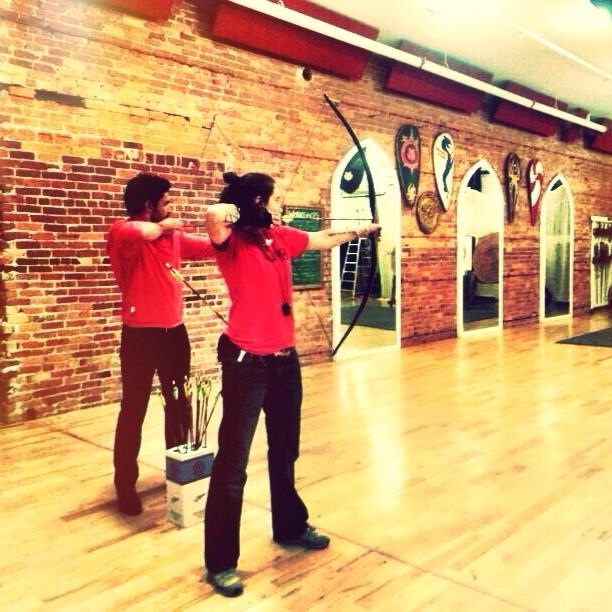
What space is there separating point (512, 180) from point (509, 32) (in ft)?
9.05

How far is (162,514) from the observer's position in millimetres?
2732

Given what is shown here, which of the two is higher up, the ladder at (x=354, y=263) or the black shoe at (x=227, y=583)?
the ladder at (x=354, y=263)

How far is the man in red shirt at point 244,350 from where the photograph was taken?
2.05 m

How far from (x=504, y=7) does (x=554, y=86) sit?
11.1 feet

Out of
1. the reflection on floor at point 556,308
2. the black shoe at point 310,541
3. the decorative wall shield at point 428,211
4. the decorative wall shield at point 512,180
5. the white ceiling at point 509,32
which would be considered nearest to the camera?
the black shoe at point 310,541

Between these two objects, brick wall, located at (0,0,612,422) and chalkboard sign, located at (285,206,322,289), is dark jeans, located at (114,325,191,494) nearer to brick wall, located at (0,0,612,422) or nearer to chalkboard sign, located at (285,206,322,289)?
brick wall, located at (0,0,612,422)

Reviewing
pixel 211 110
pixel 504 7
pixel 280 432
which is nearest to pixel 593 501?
pixel 280 432

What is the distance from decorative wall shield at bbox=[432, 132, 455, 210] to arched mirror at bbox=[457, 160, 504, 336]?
0.93m

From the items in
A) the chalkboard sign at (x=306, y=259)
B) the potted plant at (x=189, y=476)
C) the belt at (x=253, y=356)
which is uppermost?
the chalkboard sign at (x=306, y=259)

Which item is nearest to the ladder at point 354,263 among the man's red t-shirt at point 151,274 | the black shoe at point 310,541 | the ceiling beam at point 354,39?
the ceiling beam at point 354,39

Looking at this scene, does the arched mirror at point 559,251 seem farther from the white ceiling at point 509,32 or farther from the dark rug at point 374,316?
the dark rug at point 374,316

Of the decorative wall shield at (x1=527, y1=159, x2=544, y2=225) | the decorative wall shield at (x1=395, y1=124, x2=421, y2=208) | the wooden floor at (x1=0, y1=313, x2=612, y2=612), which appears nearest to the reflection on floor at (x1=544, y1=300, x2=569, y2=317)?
the decorative wall shield at (x1=527, y1=159, x2=544, y2=225)

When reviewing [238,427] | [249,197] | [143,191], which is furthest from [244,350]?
[143,191]

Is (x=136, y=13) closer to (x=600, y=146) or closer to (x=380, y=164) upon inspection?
(x=380, y=164)
